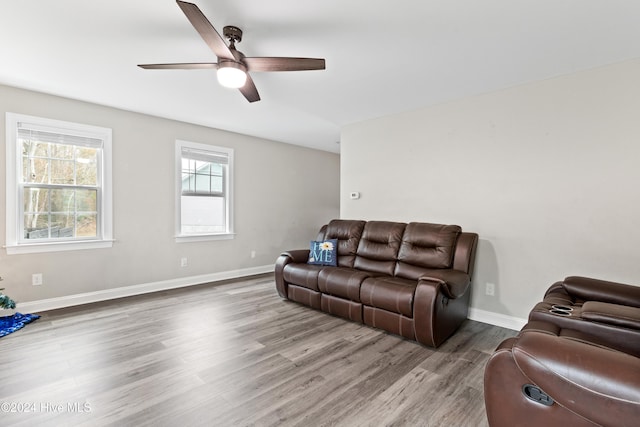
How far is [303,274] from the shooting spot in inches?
137

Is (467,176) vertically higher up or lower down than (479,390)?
higher up

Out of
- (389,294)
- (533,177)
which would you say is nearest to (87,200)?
(389,294)

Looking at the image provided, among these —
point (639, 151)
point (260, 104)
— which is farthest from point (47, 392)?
point (639, 151)

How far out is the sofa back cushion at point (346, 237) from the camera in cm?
374

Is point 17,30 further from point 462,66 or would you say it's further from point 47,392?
point 462,66

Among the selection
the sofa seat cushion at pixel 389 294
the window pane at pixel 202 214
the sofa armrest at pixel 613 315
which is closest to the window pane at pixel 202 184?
the window pane at pixel 202 214

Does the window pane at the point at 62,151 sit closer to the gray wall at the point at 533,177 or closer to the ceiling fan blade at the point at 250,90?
the ceiling fan blade at the point at 250,90

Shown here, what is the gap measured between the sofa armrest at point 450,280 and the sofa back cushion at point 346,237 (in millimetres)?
1190

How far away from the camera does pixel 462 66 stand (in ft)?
8.63

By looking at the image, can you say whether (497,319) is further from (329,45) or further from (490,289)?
(329,45)

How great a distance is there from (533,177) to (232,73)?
2.88 m

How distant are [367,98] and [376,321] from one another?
7.93 ft

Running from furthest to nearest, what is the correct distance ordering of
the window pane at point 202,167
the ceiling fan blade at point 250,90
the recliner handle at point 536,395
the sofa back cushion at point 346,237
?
1. the window pane at point 202,167
2. the sofa back cushion at point 346,237
3. the ceiling fan blade at point 250,90
4. the recliner handle at point 536,395

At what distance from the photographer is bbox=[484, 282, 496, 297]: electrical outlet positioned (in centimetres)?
314
